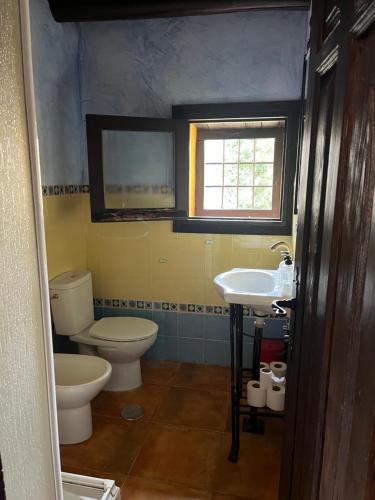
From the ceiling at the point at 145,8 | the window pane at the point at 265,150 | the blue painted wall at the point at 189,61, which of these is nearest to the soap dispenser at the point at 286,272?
the window pane at the point at 265,150

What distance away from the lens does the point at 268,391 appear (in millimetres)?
1893

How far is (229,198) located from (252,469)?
1741 mm

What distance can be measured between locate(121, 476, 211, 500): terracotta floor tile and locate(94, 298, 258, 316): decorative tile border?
1.23 metres

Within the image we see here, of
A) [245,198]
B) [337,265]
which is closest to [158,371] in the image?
[245,198]

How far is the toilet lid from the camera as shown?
238 centimetres

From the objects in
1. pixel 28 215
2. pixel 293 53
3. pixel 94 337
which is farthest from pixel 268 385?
pixel 293 53

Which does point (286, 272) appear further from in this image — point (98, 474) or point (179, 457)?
point (98, 474)

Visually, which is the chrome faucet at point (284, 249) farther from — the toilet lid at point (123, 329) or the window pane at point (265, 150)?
the toilet lid at point (123, 329)

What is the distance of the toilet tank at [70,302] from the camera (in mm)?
2350

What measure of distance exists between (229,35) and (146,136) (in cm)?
84

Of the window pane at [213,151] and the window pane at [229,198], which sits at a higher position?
the window pane at [213,151]

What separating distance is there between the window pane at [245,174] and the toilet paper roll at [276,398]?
1456mm

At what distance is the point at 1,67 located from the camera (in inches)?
23.7

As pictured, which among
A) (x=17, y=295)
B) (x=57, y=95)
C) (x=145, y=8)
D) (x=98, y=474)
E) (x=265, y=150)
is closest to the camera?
(x=17, y=295)
